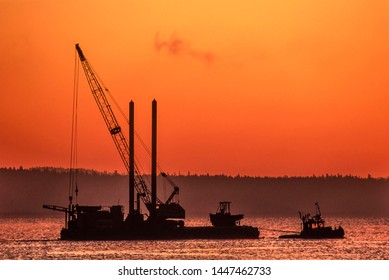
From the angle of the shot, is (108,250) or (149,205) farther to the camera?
(149,205)

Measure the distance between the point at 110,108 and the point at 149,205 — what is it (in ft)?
33.7

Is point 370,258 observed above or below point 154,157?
below

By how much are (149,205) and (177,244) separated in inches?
461

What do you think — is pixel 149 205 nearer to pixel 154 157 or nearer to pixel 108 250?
pixel 154 157
